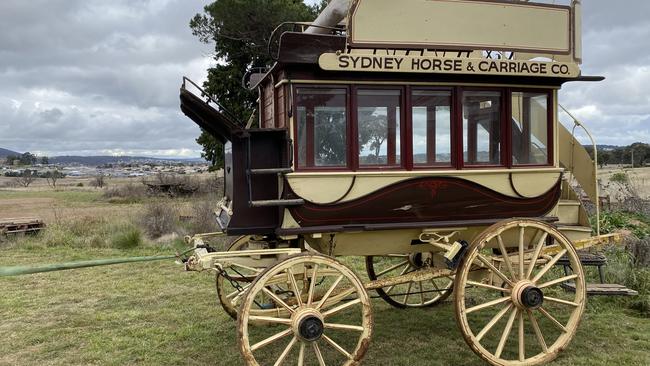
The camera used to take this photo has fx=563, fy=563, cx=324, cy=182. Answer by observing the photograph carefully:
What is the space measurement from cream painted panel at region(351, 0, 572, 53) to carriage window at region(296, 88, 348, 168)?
0.53 meters

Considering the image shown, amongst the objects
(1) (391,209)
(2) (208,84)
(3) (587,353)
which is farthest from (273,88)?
(2) (208,84)

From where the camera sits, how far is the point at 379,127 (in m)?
4.84

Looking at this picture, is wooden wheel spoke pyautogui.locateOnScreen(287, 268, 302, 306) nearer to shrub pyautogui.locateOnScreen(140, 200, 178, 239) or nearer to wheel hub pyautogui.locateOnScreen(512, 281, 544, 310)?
wheel hub pyautogui.locateOnScreen(512, 281, 544, 310)

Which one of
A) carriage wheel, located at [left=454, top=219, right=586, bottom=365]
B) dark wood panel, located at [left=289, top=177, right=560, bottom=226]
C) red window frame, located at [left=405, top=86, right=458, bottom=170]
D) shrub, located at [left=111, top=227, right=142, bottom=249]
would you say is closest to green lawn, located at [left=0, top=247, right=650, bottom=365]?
carriage wheel, located at [left=454, top=219, right=586, bottom=365]

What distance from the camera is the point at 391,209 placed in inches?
189

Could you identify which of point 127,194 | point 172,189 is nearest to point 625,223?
point 172,189

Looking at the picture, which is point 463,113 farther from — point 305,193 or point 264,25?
point 264,25

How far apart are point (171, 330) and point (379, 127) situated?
324cm

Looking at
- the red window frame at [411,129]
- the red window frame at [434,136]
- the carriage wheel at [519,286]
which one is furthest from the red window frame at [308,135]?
the carriage wheel at [519,286]

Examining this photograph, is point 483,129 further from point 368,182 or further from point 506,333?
point 506,333

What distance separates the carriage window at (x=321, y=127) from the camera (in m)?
4.64

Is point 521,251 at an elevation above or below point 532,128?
below

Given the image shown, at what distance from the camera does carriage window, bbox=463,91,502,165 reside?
5.08 meters

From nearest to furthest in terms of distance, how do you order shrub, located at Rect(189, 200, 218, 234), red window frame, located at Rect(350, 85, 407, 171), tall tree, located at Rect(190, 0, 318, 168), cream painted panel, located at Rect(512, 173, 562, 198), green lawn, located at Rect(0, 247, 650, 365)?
red window frame, located at Rect(350, 85, 407, 171) < cream painted panel, located at Rect(512, 173, 562, 198) < green lawn, located at Rect(0, 247, 650, 365) < shrub, located at Rect(189, 200, 218, 234) < tall tree, located at Rect(190, 0, 318, 168)
